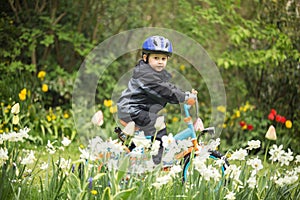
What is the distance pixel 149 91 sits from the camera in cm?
322

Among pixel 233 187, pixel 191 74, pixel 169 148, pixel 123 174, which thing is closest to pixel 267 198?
pixel 233 187

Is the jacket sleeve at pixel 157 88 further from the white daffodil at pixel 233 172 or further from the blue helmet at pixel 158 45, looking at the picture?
the white daffodil at pixel 233 172

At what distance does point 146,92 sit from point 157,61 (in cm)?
20

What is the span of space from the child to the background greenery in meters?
2.45

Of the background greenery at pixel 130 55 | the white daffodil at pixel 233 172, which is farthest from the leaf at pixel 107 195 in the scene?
the background greenery at pixel 130 55

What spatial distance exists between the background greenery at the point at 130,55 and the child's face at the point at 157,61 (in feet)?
8.31

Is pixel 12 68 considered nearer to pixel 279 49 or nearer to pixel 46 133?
pixel 46 133

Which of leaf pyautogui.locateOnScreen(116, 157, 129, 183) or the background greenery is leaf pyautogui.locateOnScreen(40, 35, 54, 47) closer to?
the background greenery

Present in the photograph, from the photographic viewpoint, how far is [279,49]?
6.50 m

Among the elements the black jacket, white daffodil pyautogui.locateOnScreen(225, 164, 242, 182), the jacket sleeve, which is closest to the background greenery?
the black jacket

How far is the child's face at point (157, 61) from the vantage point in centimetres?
328

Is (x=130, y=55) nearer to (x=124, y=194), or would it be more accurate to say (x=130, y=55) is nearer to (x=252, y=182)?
(x=252, y=182)

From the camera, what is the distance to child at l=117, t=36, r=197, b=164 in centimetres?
323

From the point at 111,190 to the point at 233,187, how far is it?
0.66m
